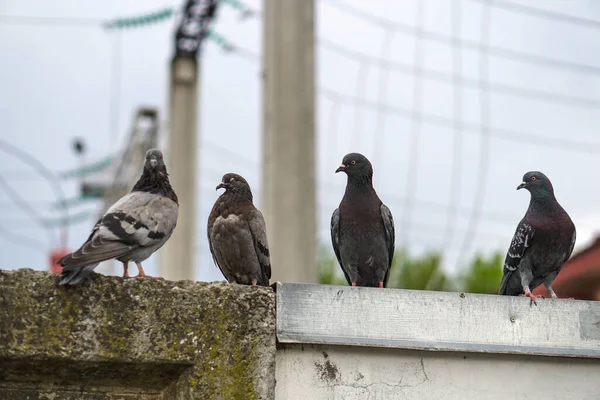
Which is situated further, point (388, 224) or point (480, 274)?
point (480, 274)

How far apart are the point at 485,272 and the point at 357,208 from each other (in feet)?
128

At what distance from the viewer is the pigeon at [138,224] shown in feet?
10.3

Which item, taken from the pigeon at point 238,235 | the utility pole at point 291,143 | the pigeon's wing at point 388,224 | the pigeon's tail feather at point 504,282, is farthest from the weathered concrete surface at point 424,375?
the utility pole at point 291,143

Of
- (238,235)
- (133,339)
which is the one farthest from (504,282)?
(133,339)

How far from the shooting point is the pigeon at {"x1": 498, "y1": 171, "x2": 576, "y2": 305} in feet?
14.5

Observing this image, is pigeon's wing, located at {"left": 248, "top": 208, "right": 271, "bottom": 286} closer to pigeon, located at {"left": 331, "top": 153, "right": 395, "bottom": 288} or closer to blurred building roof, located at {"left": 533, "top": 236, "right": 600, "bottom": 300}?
pigeon, located at {"left": 331, "top": 153, "right": 395, "bottom": 288}

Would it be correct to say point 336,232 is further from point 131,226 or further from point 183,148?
point 183,148

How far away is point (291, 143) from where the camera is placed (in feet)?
31.2

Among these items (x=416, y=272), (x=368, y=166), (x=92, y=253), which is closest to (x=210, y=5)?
(x=368, y=166)

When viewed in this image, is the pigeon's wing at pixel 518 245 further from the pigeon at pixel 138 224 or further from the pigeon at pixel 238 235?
the pigeon at pixel 138 224

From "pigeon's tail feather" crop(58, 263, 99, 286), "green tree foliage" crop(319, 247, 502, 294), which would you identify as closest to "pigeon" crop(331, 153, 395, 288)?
"pigeon's tail feather" crop(58, 263, 99, 286)

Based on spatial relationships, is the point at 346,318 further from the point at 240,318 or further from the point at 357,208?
the point at 357,208

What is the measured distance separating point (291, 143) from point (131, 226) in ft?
20.1

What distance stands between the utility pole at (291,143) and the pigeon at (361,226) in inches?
169
